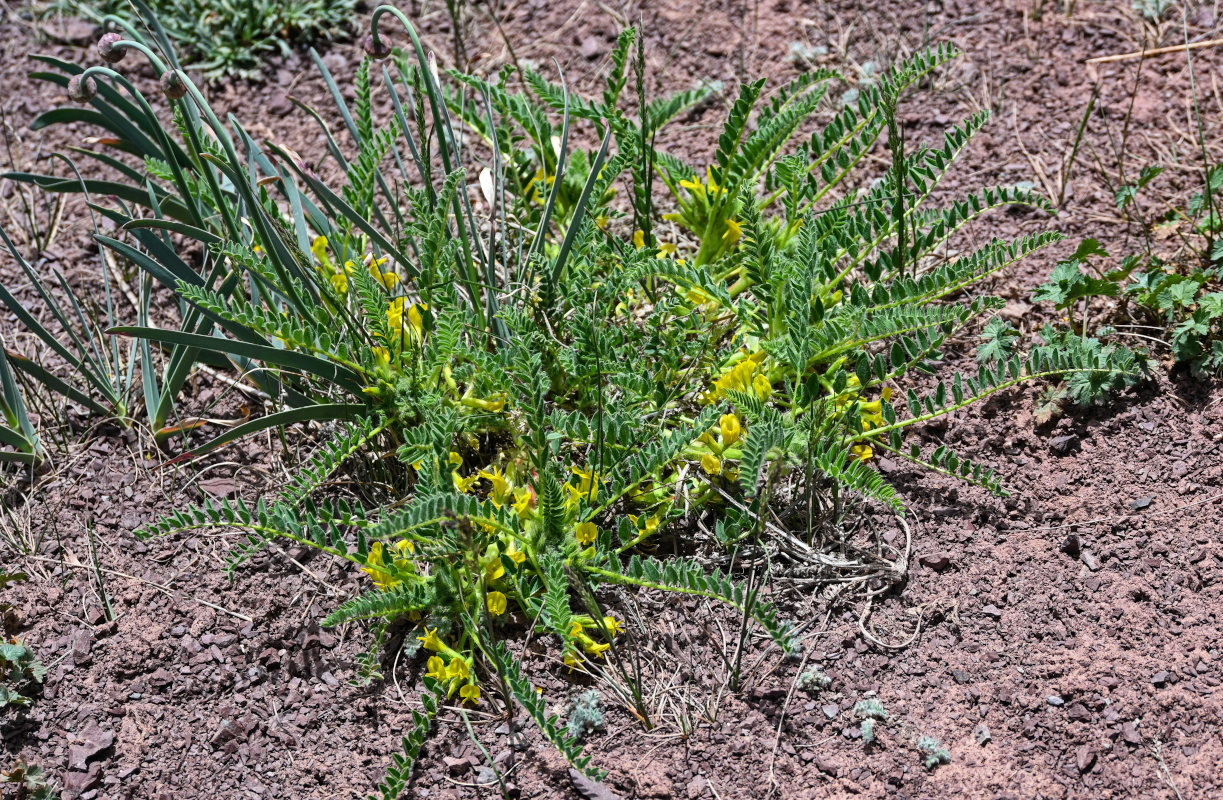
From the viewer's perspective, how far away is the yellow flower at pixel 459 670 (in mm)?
1727

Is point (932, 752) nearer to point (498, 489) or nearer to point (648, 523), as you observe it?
point (648, 523)

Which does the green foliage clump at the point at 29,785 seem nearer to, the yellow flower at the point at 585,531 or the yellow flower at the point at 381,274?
the yellow flower at the point at 585,531

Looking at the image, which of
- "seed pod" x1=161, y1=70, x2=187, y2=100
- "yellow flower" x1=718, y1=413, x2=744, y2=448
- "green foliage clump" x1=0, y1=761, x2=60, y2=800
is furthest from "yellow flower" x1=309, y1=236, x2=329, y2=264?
"green foliage clump" x1=0, y1=761, x2=60, y2=800

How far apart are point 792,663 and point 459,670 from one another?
58 cm

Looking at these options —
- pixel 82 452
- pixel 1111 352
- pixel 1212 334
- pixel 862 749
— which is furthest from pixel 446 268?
pixel 1212 334

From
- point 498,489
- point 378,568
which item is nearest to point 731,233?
point 498,489

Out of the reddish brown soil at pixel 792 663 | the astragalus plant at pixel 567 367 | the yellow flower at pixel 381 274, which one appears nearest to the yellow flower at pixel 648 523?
the astragalus plant at pixel 567 367

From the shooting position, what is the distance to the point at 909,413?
2.20 m

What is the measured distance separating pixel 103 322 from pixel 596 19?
180 cm

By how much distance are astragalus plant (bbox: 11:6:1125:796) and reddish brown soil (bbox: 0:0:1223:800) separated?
4.2 inches

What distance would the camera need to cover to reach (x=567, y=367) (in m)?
1.99

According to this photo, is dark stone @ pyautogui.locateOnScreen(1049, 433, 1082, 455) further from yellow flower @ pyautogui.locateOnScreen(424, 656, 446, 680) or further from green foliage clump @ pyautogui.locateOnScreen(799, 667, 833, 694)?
yellow flower @ pyautogui.locateOnScreen(424, 656, 446, 680)

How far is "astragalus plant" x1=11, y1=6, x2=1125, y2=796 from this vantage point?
1.76 meters

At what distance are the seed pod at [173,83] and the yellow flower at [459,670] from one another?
1091 millimetres
